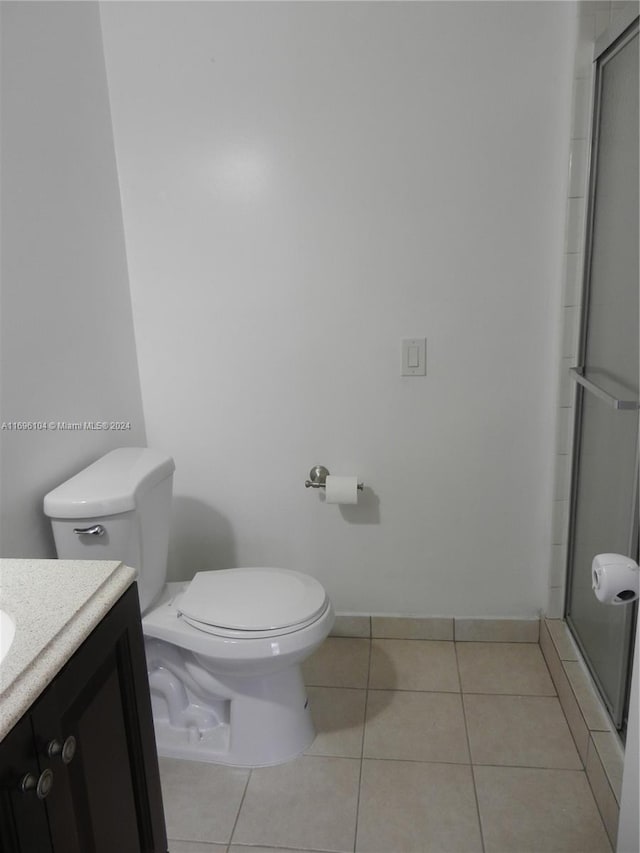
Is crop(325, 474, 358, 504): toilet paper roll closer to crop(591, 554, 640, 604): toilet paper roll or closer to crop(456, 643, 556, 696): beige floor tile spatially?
crop(456, 643, 556, 696): beige floor tile

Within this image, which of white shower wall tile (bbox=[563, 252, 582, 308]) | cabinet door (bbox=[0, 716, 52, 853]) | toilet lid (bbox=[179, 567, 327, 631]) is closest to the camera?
cabinet door (bbox=[0, 716, 52, 853])

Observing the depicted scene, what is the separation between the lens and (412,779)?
1.81m

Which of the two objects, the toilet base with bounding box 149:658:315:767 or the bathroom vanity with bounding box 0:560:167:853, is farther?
the toilet base with bounding box 149:658:315:767

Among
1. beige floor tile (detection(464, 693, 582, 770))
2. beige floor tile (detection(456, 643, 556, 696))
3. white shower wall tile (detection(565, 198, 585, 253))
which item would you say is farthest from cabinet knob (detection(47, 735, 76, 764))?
white shower wall tile (detection(565, 198, 585, 253))

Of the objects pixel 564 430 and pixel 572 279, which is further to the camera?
pixel 564 430

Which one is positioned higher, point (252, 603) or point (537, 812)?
point (252, 603)

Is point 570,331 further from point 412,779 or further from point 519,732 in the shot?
point 412,779

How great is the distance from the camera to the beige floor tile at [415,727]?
1.91 metres

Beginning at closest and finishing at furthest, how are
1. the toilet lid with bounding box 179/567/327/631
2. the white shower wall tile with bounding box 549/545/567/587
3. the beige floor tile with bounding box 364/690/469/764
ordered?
the toilet lid with bounding box 179/567/327/631
the beige floor tile with bounding box 364/690/469/764
the white shower wall tile with bounding box 549/545/567/587

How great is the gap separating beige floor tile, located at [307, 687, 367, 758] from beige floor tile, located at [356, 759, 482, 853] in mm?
91

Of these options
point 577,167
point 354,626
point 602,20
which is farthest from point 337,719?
point 602,20

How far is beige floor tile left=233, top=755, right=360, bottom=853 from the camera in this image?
65.2 inches

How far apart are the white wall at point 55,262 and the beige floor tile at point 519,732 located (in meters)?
1.30

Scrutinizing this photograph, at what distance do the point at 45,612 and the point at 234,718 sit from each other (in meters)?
1.00
